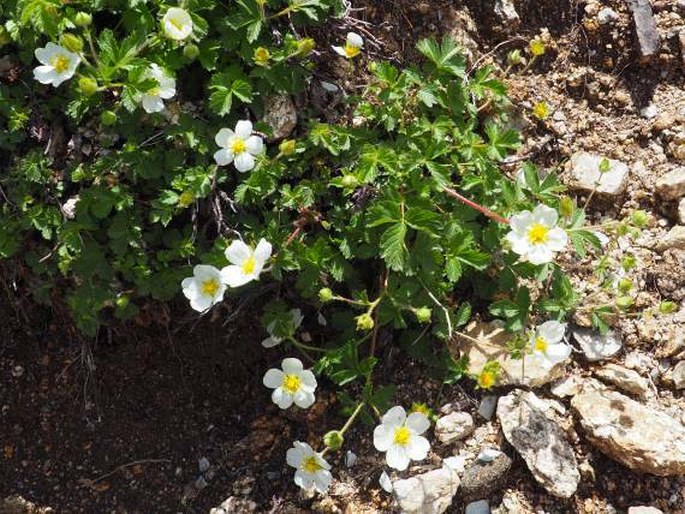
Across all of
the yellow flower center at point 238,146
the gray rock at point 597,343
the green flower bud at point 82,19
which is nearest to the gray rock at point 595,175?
the gray rock at point 597,343

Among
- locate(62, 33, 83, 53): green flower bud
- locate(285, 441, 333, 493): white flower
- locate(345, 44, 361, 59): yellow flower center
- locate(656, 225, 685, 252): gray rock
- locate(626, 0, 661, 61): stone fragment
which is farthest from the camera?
locate(626, 0, 661, 61): stone fragment

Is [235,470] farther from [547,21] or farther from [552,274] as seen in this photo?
[547,21]

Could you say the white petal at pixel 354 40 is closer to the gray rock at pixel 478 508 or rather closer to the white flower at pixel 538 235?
the white flower at pixel 538 235

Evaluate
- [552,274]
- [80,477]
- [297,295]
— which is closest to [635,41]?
[552,274]

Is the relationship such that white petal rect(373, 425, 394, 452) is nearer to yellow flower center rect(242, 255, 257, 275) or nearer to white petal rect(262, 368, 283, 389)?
white petal rect(262, 368, 283, 389)

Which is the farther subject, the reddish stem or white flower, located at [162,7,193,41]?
the reddish stem

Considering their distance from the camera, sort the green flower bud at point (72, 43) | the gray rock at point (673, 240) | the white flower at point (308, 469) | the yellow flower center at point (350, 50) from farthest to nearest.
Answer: the gray rock at point (673, 240) → the yellow flower center at point (350, 50) → the white flower at point (308, 469) → the green flower bud at point (72, 43)

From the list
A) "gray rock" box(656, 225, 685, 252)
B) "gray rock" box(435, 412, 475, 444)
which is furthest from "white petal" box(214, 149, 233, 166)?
"gray rock" box(656, 225, 685, 252)
